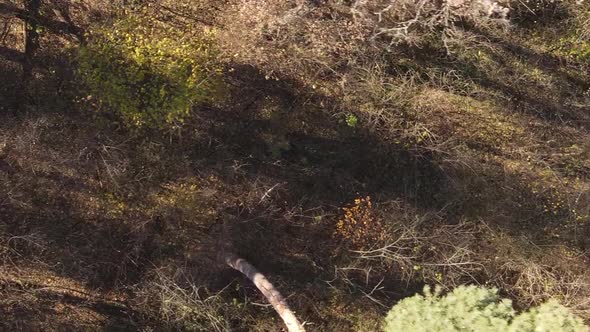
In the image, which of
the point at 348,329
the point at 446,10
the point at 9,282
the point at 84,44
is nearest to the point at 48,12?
the point at 84,44

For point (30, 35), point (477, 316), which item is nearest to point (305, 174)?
point (477, 316)

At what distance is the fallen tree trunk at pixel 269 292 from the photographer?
6.28m

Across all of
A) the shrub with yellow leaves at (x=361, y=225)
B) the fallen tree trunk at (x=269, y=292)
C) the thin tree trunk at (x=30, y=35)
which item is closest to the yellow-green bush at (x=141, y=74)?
the thin tree trunk at (x=30, y=35)

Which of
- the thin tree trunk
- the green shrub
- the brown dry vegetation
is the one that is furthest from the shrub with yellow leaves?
the thin tree trunk

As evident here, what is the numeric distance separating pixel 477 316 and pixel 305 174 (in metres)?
2.77

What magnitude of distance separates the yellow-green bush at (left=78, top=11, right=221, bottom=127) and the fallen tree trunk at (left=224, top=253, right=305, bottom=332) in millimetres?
2087

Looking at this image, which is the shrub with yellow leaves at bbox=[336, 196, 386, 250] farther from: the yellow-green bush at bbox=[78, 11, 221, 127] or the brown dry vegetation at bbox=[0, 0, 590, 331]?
the yellow-green bush at bbox=[78, 11, 221, 127]

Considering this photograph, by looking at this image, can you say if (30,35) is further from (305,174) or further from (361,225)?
(361,225)

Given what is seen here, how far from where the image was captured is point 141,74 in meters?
6.43

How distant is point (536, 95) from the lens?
6.84 meters

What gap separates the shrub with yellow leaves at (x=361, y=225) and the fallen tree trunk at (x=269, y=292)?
119 centimetres

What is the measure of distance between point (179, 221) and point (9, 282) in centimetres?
242

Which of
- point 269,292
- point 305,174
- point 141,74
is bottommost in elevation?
point 269,292

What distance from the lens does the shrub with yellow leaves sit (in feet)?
21.9
